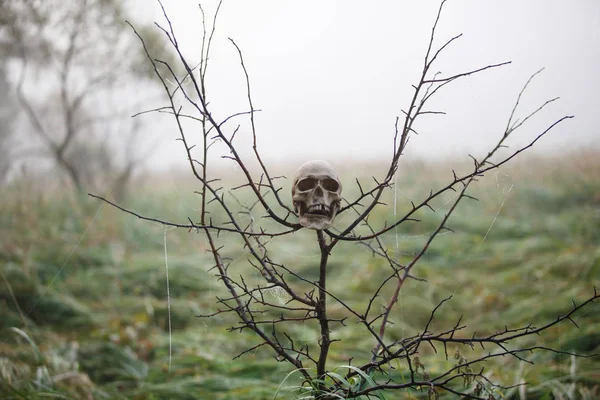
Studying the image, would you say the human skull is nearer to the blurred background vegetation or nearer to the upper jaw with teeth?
the upper jaw with teeth

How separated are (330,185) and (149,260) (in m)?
3.38

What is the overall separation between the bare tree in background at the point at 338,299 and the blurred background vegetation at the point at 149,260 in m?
0.12

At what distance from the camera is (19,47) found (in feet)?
13.7

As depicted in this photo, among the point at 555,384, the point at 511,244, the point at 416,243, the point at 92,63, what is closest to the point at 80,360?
the point at 555,384

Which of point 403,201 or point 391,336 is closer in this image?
point 391,336

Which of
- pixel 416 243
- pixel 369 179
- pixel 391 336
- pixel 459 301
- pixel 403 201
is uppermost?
pixel 369 179

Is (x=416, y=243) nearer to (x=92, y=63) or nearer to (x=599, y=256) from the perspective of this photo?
(x=599, y=256)

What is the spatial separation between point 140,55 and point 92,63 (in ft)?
1.61

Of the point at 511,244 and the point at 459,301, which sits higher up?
the point at 511,244

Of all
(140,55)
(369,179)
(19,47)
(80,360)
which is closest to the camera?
(80,360)

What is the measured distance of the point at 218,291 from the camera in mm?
3562

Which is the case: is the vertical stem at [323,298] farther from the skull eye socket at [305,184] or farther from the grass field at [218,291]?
the grass field at [218,291]

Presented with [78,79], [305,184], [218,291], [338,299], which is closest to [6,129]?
[78,79]

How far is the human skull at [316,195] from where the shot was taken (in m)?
1.05
